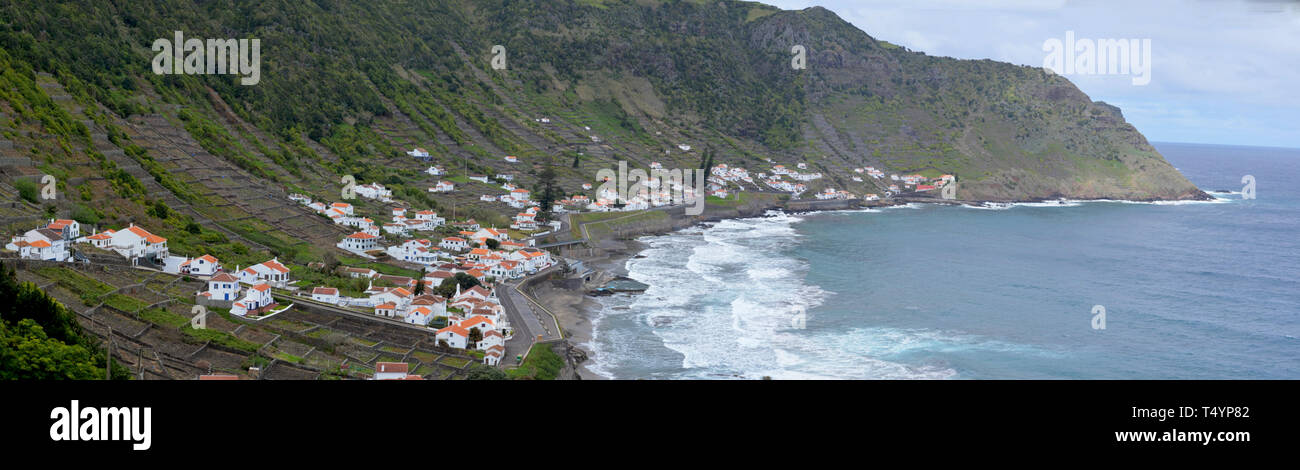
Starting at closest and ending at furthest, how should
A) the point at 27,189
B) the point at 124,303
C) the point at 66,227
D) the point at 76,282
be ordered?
the point at 124,303
the point at 76,282
the point at 66,227
the point at 27,189

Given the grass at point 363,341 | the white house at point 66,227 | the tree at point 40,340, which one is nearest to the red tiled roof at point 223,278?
the grass at point 363,341

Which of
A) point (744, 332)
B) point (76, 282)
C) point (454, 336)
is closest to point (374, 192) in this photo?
point (454, 336)

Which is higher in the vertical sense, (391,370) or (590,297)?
(590,297)

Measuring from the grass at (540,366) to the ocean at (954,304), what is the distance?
1.39 meters

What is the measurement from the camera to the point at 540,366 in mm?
25016

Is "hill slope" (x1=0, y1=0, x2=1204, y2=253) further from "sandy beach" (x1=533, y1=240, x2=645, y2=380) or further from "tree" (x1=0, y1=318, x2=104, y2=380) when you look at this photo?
"tree" (x1=0, y1=318, x2=104, y2=380)

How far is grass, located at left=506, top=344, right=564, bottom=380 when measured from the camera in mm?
23938

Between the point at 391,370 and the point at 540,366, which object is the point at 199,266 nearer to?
the point at 391,370

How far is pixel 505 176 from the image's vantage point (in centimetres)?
6475

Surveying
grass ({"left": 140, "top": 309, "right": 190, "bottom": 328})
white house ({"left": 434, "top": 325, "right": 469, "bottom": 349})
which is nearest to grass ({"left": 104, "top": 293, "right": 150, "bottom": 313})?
grass ({"left": 140, "top": 309, "right": 190, "bottom": 328})

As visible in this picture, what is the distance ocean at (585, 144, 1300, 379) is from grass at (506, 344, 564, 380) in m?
1.39

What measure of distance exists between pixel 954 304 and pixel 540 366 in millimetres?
21413
